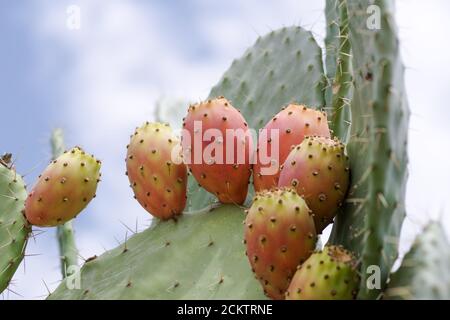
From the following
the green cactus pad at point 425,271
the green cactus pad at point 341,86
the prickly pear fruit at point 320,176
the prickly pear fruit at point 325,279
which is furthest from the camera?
the green cactus pad at point 341,86

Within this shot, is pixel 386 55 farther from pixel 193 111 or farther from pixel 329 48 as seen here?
pixel 329 48

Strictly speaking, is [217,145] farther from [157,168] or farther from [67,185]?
[67,185]

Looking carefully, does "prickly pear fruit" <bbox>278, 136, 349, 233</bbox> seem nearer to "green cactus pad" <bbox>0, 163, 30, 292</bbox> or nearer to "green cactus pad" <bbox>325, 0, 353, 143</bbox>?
"green cactus pad" <bbox>325, 0, 353, 143</bbox>

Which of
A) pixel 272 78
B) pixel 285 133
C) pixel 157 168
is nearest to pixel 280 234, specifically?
pixel 285 133

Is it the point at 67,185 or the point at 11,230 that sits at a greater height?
the point at 67,185

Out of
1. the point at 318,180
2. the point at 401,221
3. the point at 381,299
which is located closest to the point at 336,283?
the point at 381,299

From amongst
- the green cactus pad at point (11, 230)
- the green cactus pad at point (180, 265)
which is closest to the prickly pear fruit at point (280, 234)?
the green cactus pad at point (180, 265)

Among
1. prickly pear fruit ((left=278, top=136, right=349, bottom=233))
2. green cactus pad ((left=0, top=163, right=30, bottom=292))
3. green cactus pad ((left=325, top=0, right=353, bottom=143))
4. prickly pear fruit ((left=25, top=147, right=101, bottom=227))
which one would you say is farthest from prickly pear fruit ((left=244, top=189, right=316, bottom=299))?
green cactus pad ((left=0, top=163, right=30, bottom=292))

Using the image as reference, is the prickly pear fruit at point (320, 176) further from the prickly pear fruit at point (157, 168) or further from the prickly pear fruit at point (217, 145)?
the prickly pear fruit at point (157, 168)
